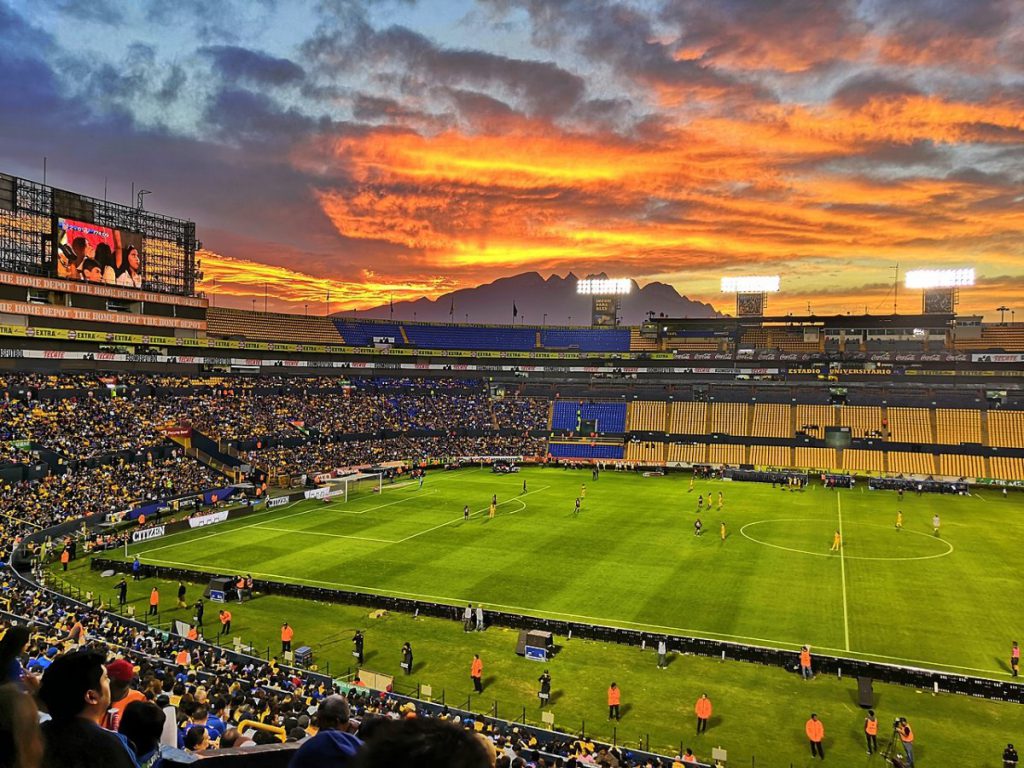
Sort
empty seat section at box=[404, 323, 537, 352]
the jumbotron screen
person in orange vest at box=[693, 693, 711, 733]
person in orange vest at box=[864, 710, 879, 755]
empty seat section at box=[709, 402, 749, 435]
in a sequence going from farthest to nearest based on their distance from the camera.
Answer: empty seat section at box=[404, 323, 537, 352], empty seat section at box=[709, 402, 749, 435], the jumbotron screen, person in orange vest at box=[693, 693, 711, 733], person in orange vest at box=[864, 710, 879, 755]

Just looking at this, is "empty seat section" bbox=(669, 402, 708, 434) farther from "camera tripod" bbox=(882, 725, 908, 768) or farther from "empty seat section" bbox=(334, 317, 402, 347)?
"camera tripod" bbox=(882, 725, 908, 768)

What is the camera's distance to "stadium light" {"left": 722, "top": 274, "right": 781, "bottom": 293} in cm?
9675

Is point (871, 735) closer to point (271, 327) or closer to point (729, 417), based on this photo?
point (729, 417)

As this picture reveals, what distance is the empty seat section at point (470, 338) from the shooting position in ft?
332

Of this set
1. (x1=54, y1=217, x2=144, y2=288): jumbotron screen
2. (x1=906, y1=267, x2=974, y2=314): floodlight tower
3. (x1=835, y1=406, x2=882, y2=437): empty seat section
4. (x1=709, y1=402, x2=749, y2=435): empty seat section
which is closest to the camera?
(x1=54, y1=217, x2=144, y2=288): jumbotron screen

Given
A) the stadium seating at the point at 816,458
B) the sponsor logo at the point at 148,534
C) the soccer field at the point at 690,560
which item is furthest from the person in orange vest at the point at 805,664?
the stadium seating at the point at 816,458

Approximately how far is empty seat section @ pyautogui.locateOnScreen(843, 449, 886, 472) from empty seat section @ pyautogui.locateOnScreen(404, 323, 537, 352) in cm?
4570

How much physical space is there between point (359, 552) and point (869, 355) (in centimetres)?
7263

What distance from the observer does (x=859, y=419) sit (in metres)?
77.8

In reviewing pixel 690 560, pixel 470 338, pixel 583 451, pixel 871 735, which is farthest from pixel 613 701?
pixel 470 338

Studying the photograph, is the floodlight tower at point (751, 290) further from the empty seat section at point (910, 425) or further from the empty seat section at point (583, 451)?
the empty seat section at point (583, 451)

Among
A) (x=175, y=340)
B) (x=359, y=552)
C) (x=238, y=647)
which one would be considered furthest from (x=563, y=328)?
(x=238, y=647)

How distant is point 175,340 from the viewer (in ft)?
221

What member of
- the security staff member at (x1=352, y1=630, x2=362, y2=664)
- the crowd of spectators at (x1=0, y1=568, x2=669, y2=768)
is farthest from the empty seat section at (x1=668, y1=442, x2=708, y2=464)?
the crowd of spectators at (x1=0, y1=568, x2=669, y2=768)
